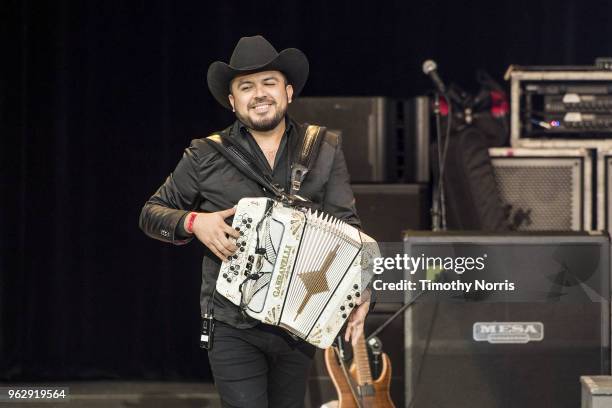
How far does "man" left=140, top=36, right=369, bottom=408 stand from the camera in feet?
10.8

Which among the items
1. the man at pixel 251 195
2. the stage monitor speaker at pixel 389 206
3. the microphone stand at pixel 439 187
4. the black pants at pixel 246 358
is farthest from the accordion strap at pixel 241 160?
the microphone stand at pixel 439 187

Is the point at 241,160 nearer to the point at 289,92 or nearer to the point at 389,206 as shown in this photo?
the point at 289,92

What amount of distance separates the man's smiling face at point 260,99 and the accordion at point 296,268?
328 millimetres

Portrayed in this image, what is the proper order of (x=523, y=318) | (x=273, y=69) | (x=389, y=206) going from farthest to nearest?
(x=389, y=206), (x=523, y=318), (x=273, y=69)

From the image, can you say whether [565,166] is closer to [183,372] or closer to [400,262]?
[400,262]

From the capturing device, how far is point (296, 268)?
3223mm

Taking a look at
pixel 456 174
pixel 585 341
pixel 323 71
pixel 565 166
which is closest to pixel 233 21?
pixel 323 71

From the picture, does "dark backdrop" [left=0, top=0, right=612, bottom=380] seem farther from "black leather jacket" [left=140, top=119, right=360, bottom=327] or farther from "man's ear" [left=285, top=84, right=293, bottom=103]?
"black leather jacket" [left=140, top=119, right=360, bottom=327]

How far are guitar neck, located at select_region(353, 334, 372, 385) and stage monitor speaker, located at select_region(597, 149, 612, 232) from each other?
156 cm

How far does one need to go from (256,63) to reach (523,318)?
1659 mm

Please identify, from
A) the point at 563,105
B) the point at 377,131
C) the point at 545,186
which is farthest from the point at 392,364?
the point at 563,105

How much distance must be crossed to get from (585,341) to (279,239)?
170 cm

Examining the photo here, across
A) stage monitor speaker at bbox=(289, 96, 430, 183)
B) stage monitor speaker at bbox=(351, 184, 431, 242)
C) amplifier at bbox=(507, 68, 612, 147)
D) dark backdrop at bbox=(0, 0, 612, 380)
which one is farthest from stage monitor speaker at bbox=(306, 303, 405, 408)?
dark backdrop at bbox=(0, 0, 612, 380)

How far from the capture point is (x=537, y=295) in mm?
4254
